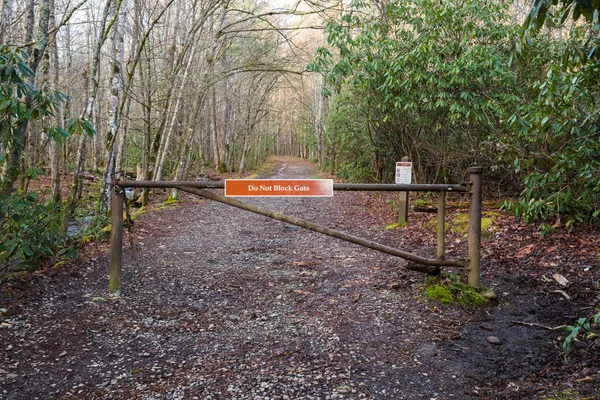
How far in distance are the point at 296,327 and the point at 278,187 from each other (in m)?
1.33

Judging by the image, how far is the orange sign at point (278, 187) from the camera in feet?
14.0

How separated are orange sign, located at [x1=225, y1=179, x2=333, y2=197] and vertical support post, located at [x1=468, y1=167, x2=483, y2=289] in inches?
56.0

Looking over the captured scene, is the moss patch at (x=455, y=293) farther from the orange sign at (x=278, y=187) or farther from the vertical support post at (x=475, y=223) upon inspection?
the orange sign at (x=278, y=187)

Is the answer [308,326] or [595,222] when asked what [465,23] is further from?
[308,326]

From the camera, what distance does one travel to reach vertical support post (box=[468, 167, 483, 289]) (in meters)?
4.35

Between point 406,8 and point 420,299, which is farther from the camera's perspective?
point 406,8

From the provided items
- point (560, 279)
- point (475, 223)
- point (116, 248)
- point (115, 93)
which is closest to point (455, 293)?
point (475, 223)

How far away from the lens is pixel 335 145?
2188 cm

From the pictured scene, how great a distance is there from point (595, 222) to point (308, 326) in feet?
16.1

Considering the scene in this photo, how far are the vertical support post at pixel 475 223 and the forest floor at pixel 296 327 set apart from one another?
0.35 m

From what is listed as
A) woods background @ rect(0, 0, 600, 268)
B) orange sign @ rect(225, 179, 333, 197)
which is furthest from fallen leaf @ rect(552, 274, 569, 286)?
orange sign @ rect(225, 179, 333, 197)

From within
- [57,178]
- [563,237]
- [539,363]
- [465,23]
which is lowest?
[539,363]

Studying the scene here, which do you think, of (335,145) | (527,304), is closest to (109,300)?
(527,304)

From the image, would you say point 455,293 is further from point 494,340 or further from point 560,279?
point 560,279
